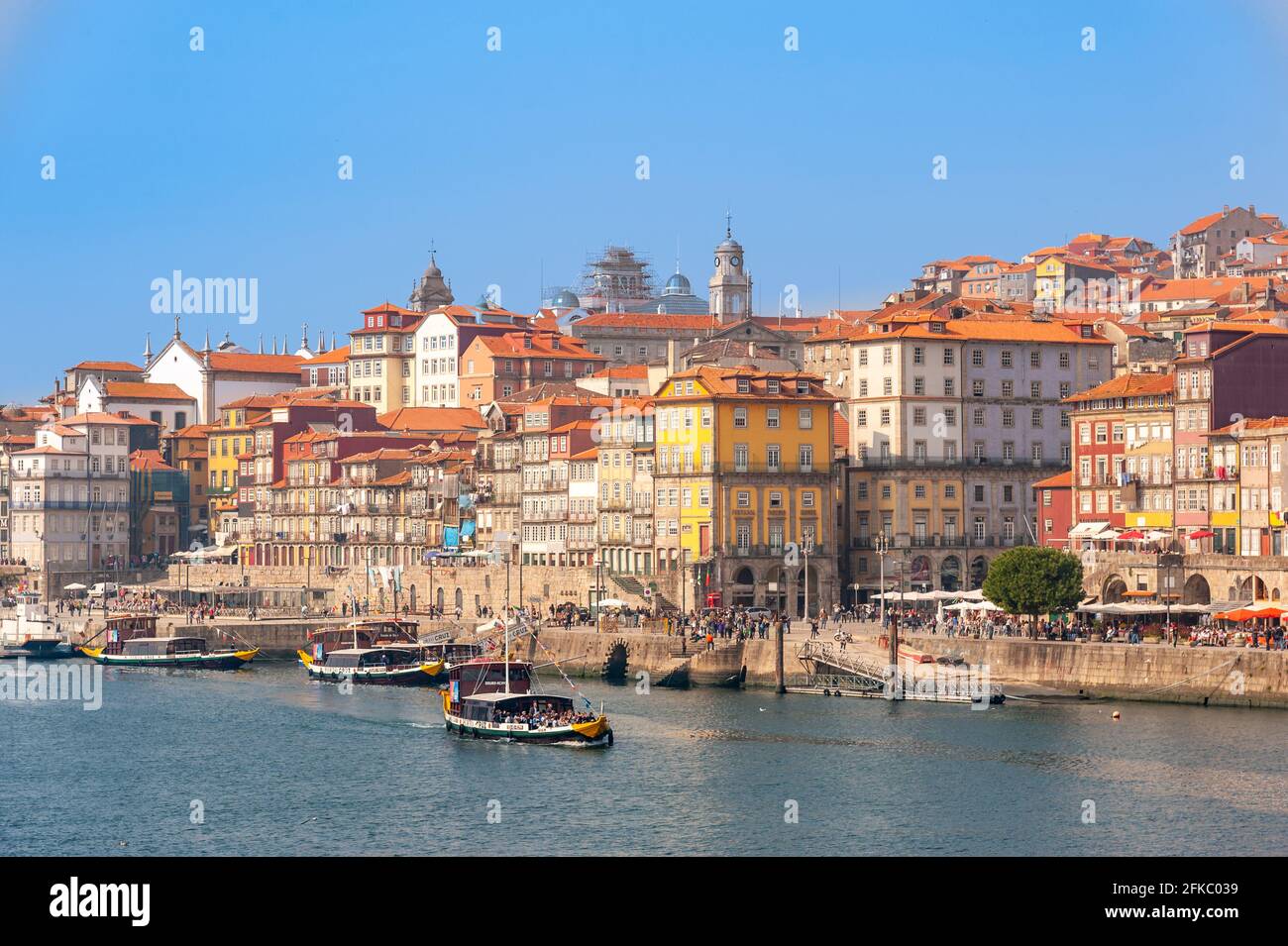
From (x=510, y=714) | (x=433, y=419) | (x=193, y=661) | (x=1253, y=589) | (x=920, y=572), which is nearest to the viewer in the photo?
(x=510, y=714)

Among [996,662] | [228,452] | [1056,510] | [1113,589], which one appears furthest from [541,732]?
[228,452]

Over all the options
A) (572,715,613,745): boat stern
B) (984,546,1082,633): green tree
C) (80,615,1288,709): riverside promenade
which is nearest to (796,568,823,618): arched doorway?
(80,615,1288,709): riverside promenade

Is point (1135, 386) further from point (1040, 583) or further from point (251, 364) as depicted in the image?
point (251, 364)

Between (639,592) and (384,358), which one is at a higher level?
(384,358)

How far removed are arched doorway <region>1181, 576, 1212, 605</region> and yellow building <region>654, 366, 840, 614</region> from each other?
23524mm

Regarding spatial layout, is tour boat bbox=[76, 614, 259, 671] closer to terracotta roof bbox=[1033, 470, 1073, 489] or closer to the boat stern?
terracotta roof bbox=[1033, 470, 1073, 489]

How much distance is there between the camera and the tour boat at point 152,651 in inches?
4395

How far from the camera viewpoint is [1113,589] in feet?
303

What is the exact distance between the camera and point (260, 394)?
17450 centimetres

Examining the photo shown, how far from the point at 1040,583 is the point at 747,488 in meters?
23.4

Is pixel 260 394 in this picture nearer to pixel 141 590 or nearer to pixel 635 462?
pixel 141 590

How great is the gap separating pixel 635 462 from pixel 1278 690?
4685cm
